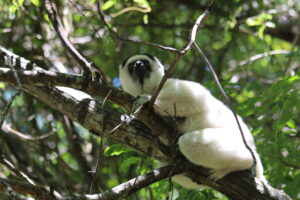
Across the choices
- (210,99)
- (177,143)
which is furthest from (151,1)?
(177,143)

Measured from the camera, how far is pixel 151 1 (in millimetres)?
7188

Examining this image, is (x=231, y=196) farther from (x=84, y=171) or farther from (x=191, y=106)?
(x=84, y=171)

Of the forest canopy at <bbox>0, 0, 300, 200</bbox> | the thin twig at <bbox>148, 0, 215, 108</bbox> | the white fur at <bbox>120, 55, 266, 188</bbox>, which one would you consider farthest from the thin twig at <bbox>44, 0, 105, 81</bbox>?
the white fur at <bbox>120, 55, 266, 188</bbox>

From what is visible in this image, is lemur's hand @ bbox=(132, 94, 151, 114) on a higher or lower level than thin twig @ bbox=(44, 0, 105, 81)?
lower

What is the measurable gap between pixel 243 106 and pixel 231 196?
1346mm

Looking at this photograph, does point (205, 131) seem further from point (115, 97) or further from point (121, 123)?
point (115, 97)

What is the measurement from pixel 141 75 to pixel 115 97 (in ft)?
5.47

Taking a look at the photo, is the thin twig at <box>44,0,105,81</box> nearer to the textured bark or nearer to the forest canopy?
the forest canopy

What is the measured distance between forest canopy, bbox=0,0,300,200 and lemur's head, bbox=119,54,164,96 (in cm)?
35

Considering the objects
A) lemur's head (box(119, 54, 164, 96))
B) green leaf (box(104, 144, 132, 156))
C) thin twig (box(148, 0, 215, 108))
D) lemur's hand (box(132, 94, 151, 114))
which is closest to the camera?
thin twig (box(148, 0, 215, 108))

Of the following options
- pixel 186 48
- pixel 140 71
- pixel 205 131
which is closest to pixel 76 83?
pixel 186 48

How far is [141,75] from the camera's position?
17.9 feet

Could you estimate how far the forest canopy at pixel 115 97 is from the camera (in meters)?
3.71

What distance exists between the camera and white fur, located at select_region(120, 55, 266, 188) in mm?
4035
